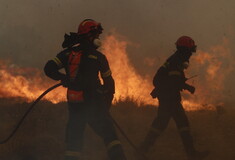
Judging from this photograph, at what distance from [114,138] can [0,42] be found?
1178cm

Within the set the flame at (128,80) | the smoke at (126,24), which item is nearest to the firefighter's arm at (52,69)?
the flame at (128,80)

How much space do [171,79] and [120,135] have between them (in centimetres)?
237

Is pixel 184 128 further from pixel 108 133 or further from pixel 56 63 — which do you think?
pixel 56 63

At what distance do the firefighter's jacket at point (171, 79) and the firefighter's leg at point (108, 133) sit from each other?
5.54 ft

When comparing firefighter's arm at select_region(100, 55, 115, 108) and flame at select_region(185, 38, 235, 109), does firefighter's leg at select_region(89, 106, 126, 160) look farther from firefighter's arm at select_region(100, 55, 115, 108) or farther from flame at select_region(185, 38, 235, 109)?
flame at select_region(185, 38, 235, 109)

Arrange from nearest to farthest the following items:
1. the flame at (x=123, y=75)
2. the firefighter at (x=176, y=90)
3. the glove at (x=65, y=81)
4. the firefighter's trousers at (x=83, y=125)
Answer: the firefighter's trousers at (x=83, y=125)
the glove at (x=65, y=81)
the firefighter at (x=176, y=90)
the flame at (x=123, y=75)

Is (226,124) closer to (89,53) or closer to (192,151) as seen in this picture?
(192,151)

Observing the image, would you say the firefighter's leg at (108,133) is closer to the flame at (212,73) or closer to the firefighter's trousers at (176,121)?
the firefighter's trousers at (176,121)

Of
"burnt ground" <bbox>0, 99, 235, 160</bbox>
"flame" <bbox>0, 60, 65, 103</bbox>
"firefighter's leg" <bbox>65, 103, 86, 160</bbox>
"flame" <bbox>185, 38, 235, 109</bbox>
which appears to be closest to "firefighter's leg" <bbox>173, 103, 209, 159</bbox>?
"burnt ground" <bbox>0, 99, 235, 160</bbox>

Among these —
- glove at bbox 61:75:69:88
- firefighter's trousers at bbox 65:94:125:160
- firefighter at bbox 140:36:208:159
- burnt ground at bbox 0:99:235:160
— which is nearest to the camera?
firefighter's trousers at bbox 65:94:125:160

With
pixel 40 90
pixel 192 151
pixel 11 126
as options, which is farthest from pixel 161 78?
pixel 40 90

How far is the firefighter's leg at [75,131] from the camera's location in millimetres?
4531

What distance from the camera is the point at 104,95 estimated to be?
15.6 ft

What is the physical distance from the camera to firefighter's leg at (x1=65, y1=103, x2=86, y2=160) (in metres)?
4.53
